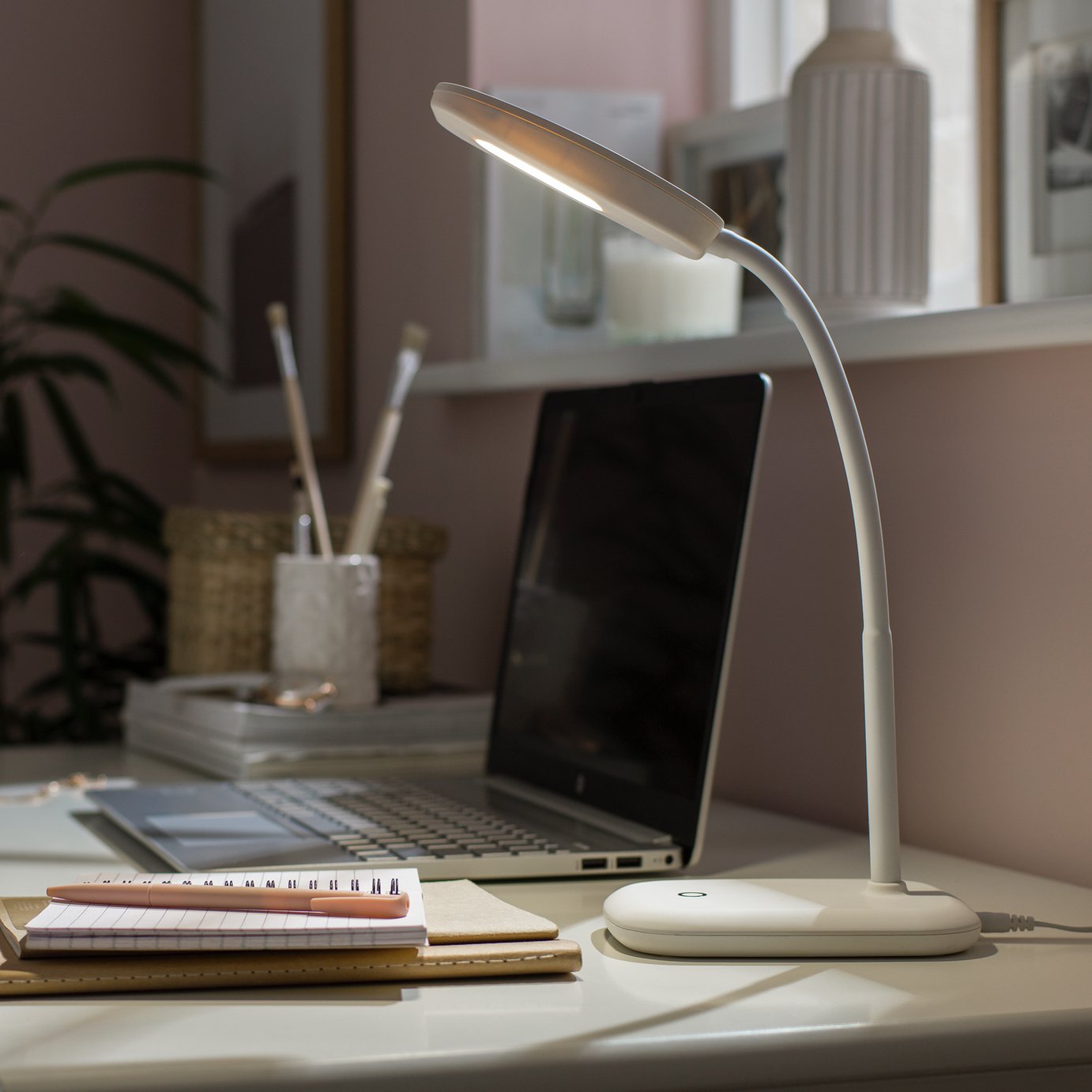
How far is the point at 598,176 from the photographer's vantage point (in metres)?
0.69

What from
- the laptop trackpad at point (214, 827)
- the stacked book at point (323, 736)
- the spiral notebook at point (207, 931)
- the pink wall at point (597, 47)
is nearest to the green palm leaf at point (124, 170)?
the pink wall at point (597, 47)

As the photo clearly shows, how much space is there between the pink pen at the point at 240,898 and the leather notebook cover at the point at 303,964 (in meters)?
0.02

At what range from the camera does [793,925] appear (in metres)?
0.71

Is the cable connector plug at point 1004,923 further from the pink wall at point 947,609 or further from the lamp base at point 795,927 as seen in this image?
the pink wall at point 947,609

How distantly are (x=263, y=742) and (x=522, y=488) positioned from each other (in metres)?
0.37

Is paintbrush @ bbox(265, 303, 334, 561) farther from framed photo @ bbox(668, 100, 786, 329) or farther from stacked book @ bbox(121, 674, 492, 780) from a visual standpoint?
framed photo @ bbox(668, 100, 786, 329)

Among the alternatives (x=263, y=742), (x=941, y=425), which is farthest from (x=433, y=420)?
(x=941, y=425)

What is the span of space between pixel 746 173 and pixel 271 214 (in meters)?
0.80

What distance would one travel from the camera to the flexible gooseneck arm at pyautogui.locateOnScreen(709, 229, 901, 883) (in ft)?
2.43

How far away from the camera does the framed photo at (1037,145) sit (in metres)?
1.02

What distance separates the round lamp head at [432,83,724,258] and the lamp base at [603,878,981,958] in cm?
30

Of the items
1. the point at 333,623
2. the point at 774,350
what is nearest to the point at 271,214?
the point at 333,623

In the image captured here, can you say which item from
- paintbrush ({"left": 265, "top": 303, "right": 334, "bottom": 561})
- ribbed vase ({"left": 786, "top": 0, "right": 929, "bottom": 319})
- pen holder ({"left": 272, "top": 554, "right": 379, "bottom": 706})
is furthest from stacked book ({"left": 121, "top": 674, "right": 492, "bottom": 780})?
ribbed vase ({"left": 786, "top": 0, "right": 929, "bottom": 319})

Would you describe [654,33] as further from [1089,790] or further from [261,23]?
[1089,790]
